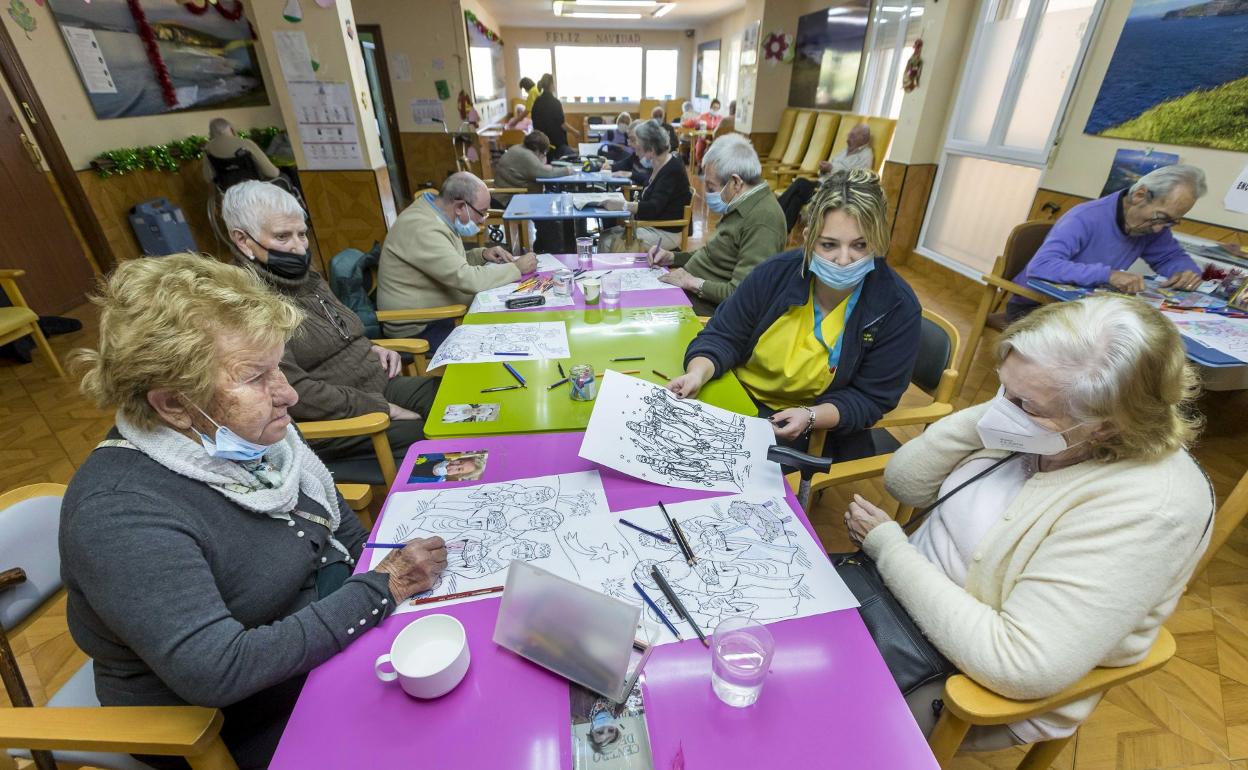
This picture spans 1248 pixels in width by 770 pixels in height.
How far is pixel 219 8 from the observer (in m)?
5.51

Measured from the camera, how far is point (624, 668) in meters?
0.77

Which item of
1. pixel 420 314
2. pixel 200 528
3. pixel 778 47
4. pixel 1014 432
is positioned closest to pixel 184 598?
pixel 200 528

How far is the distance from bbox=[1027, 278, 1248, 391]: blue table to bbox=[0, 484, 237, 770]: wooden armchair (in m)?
2.58

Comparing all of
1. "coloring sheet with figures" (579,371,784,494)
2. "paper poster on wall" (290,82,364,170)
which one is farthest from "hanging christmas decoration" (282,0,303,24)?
"coloring sheet with figures" (579,371,784,494)

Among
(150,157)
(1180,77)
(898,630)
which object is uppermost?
(1180,77)

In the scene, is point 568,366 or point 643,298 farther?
point 643,298

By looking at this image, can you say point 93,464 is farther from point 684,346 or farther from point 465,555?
point 684,346

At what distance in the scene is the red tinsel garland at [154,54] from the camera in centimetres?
463

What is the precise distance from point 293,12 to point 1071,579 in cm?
534

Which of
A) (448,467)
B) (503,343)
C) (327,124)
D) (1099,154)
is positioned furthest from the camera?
(327,124)

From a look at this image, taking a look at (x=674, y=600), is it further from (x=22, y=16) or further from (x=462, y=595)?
(x=22, y=16)

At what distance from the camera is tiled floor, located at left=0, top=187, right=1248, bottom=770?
1500 mm

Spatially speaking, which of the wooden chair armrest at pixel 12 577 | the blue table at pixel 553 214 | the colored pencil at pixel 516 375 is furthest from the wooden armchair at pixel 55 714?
the blue table at pixel 553 214

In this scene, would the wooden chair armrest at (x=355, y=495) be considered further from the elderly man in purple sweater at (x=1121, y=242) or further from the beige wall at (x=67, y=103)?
the beige wall at (x=67, y=103)
